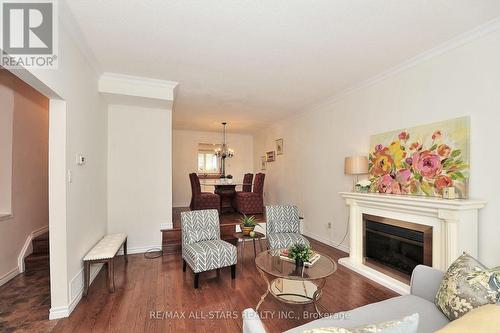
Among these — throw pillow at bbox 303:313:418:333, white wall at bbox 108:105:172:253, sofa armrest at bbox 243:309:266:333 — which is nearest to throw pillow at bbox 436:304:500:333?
throw pillow at bbox 303:313:418:333

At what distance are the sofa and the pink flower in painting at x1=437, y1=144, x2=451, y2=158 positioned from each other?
138cm

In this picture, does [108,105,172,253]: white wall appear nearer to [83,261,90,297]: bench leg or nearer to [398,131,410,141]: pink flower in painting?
[83,261,90,297]: bench leg

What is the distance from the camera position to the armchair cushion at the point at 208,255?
8.76ft

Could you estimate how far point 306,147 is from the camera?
16.3ft

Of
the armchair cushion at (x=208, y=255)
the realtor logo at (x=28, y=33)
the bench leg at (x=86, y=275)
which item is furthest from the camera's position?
the armchair cushion at (x=208, y=255)

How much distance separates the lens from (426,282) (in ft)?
5.66

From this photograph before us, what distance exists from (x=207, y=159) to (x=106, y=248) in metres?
4.97

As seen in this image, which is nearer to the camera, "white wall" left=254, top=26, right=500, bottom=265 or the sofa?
the sofa

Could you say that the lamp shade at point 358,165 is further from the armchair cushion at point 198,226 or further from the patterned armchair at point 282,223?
the armchair cushion at point 198,226

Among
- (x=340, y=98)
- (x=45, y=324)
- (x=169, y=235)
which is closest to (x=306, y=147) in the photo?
(x=340, y=98)

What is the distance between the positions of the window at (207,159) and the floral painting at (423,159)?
5.17m

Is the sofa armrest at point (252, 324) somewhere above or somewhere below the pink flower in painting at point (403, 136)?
below

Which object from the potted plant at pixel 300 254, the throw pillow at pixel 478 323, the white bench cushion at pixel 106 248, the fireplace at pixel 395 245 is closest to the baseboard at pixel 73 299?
the white bench cushion at pixel 106 248

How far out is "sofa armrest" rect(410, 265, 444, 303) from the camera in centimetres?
168
